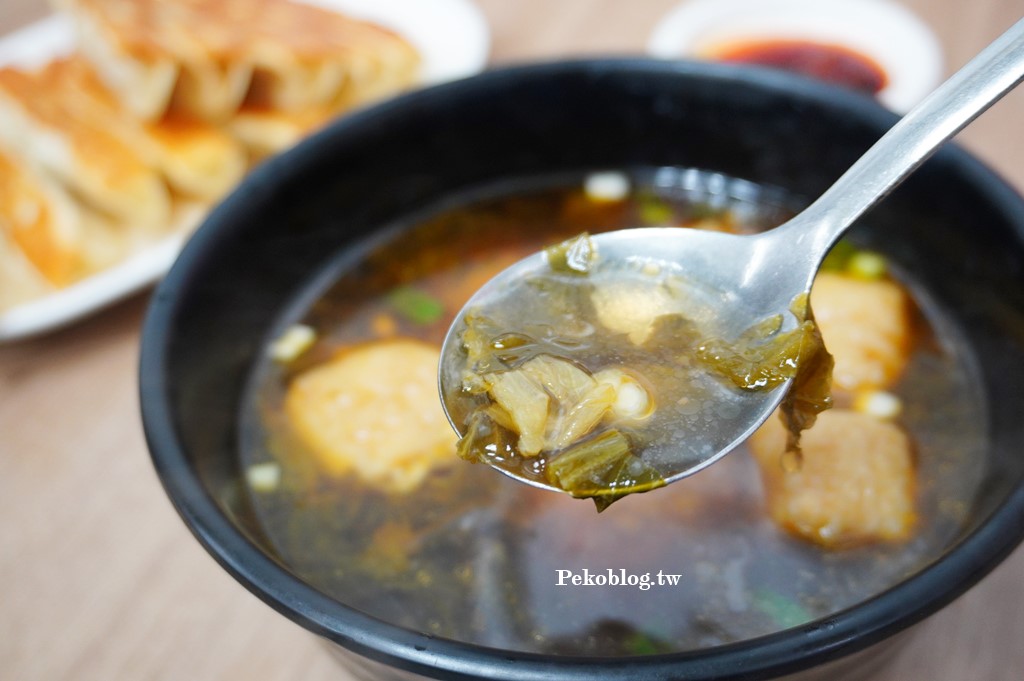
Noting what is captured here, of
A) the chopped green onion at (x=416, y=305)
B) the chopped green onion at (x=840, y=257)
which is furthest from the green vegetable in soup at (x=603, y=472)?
the chopped green onion at (x=840, y=257)

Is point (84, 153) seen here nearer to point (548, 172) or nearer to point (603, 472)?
point (548, 172)

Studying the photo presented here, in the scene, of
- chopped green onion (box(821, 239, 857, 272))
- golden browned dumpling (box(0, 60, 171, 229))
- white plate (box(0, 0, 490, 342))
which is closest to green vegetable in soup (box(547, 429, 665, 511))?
chopped green onion (box(821, 239, 857, 272))

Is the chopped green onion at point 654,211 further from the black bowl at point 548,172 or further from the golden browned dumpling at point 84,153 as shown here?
the golden browned dumpling at point 84,153

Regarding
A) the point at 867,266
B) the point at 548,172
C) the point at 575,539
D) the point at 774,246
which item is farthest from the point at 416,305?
the point at 867,266

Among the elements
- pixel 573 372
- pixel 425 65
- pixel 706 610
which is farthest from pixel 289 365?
pixel 425 65

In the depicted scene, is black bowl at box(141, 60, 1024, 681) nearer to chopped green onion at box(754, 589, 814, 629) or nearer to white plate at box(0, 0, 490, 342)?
chopped green onion at box(754, 589, 814, 629)
